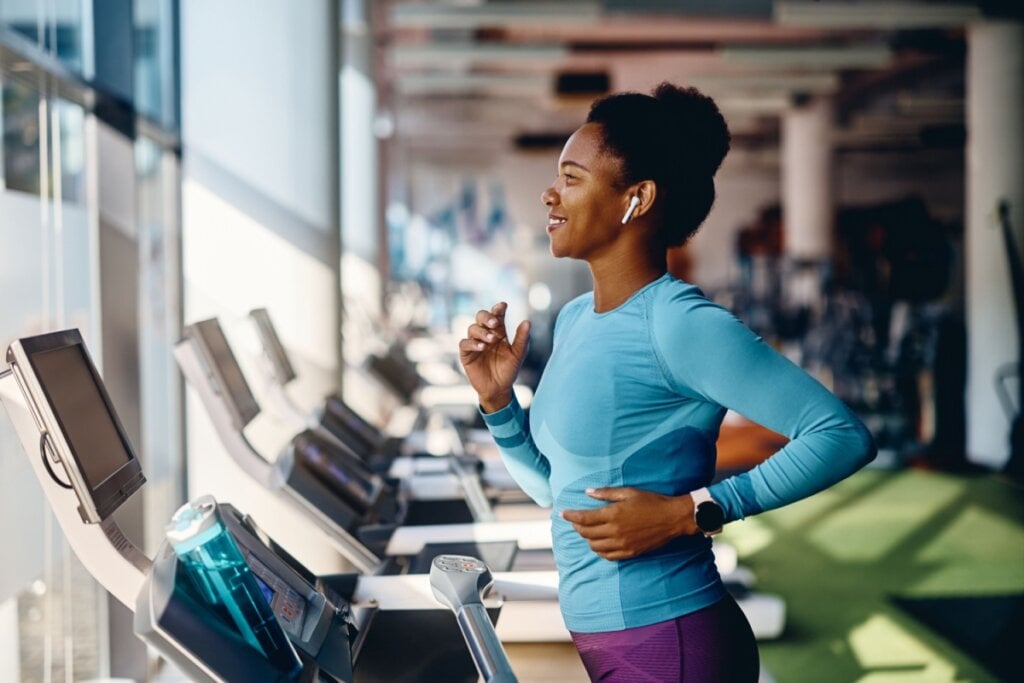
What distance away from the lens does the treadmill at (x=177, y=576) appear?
3.89 feet

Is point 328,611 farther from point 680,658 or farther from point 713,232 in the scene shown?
point 713,232

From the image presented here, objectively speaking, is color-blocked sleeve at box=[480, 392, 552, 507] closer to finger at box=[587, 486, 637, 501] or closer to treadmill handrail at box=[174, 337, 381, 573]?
finger at box=[587, 486, 637, 501]

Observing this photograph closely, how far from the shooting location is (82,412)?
1.53 m

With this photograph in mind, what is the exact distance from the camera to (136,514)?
3426 mm

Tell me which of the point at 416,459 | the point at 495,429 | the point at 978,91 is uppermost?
the point at 978,91

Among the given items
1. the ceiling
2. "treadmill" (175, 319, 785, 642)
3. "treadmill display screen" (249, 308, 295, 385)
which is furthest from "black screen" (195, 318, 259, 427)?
the ceiling

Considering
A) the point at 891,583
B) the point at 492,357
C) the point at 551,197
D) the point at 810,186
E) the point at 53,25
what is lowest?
the point at 891,583

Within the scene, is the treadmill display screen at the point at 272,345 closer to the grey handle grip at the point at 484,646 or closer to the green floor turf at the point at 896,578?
the green floor turf at the point at 896,578

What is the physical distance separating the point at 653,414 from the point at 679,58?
12224 millimetres

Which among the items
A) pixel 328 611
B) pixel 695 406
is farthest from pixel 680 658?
pixel 328 611

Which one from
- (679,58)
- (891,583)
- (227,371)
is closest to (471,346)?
(227,371)

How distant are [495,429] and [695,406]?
30 cm

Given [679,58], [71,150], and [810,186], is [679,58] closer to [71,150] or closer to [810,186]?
[810,186]

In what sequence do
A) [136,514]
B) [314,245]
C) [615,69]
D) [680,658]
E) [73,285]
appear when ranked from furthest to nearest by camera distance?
[615,69] → [314,245] → [136,514] → [73,285] → [680,658]
